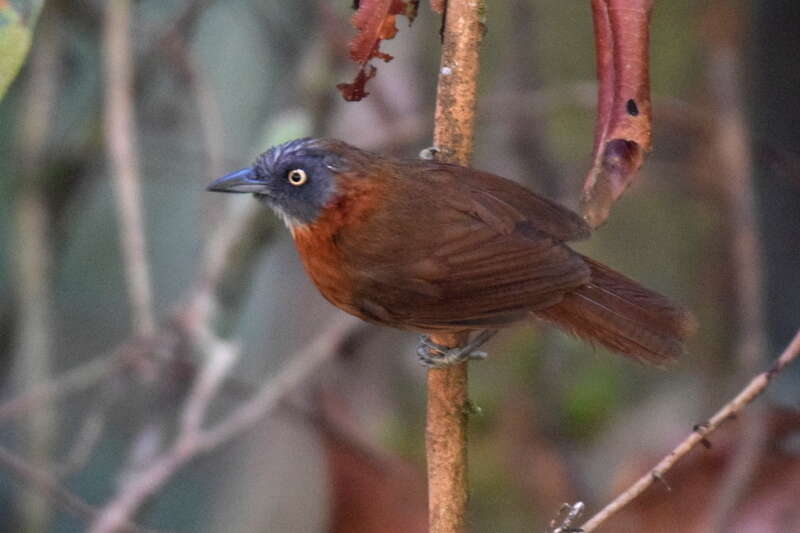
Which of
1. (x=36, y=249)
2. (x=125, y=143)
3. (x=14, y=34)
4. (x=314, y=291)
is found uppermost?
(x=14, y=34)

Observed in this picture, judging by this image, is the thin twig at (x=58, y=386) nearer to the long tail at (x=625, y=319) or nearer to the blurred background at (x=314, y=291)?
the blurred background at (x=314, y=291)

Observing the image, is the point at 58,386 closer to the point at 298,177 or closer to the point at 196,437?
the point at 196,437

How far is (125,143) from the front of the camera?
3.18 meters

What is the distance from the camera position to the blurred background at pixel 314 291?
322 centimetres

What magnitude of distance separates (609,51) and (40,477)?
1885 millimetres

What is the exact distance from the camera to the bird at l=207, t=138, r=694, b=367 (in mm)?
2211

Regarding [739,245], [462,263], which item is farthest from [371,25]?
[739,245]

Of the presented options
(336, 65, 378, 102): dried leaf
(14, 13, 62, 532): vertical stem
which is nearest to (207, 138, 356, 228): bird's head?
(336, 65, 378, 102): dried leaf

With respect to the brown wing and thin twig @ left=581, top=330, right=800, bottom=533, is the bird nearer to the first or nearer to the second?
the brown wing

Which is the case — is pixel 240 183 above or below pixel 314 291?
above

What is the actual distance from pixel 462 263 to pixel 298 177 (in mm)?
384

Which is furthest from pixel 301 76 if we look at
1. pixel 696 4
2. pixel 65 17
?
pixel 696 4

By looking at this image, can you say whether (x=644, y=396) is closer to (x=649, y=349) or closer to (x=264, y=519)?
(x=264, y=519)

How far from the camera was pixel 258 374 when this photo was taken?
4.22 metres
